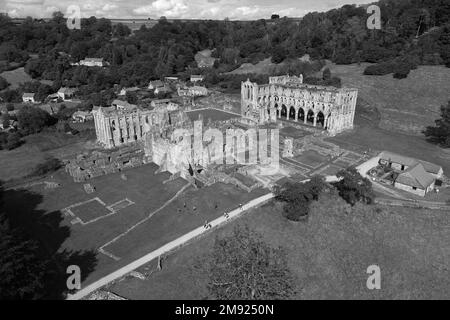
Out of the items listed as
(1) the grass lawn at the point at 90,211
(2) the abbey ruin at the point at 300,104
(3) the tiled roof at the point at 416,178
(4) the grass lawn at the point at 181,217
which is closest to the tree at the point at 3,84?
(2) the abbey ruin at the point at 300,104

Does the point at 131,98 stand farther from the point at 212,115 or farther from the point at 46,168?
the point at 46,168

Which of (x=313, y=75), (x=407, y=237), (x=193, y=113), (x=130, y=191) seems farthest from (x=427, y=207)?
(x=313, y=75)

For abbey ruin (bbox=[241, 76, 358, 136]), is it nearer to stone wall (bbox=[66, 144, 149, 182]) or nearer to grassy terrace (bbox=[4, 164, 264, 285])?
stone wall (bbox=[66, 144, 149, 182])

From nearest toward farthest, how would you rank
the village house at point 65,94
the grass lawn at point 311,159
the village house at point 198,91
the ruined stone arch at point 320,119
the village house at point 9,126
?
the grass lawn at point 311,159 → the ruined stone arch at point 320,119 → the village house at point 9,126 → the village house at point 198,91 → the village house at point 65,94

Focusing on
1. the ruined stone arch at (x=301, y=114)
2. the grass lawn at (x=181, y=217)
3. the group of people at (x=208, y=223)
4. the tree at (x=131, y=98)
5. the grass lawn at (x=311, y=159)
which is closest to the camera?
the grass lawn at (x=181, y=217)

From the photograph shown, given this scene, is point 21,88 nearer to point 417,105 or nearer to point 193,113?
point 193,113

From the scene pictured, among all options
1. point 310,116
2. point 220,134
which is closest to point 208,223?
point 220,134

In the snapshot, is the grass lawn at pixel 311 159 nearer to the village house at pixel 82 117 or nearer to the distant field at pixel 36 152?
the distant field at pixel 36 152
